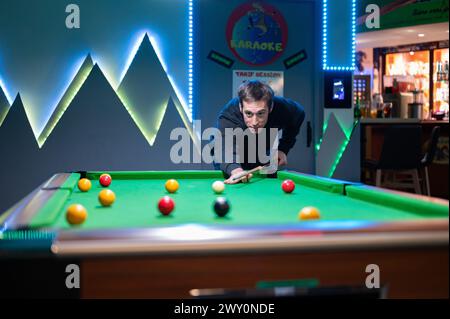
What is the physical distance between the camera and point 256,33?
5340mm

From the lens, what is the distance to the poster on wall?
5332mm

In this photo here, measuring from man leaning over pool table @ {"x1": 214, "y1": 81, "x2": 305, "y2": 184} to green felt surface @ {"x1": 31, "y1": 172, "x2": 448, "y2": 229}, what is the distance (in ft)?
7.36

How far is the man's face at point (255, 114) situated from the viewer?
5412 mm

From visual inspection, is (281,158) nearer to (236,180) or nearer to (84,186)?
(236,180)

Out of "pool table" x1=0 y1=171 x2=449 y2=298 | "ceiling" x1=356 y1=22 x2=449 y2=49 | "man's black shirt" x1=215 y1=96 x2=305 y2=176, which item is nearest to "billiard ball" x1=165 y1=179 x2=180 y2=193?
"pool table" x1=0 y1=171 x2=449 y2=298

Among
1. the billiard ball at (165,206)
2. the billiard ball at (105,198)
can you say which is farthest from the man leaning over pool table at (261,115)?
the billiard ball at (165,206)

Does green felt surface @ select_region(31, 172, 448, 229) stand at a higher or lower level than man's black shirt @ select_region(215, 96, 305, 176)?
lower

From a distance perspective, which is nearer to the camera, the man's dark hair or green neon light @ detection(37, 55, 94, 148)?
green neon light @ detection(37, 55, 94, 148)

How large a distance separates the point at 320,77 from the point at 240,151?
A: 122 centimetres

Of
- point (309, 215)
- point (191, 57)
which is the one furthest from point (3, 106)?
point (309, 215)

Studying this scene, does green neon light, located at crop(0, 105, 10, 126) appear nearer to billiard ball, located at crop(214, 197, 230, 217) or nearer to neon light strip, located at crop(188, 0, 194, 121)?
neon light strip, located at crop(188, 0, 194, 121)

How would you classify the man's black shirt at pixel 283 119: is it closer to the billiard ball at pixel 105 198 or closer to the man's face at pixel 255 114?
the man's face at pixel 255 114

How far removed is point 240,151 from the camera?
5.44m

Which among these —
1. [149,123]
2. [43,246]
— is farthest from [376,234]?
[149,123]
